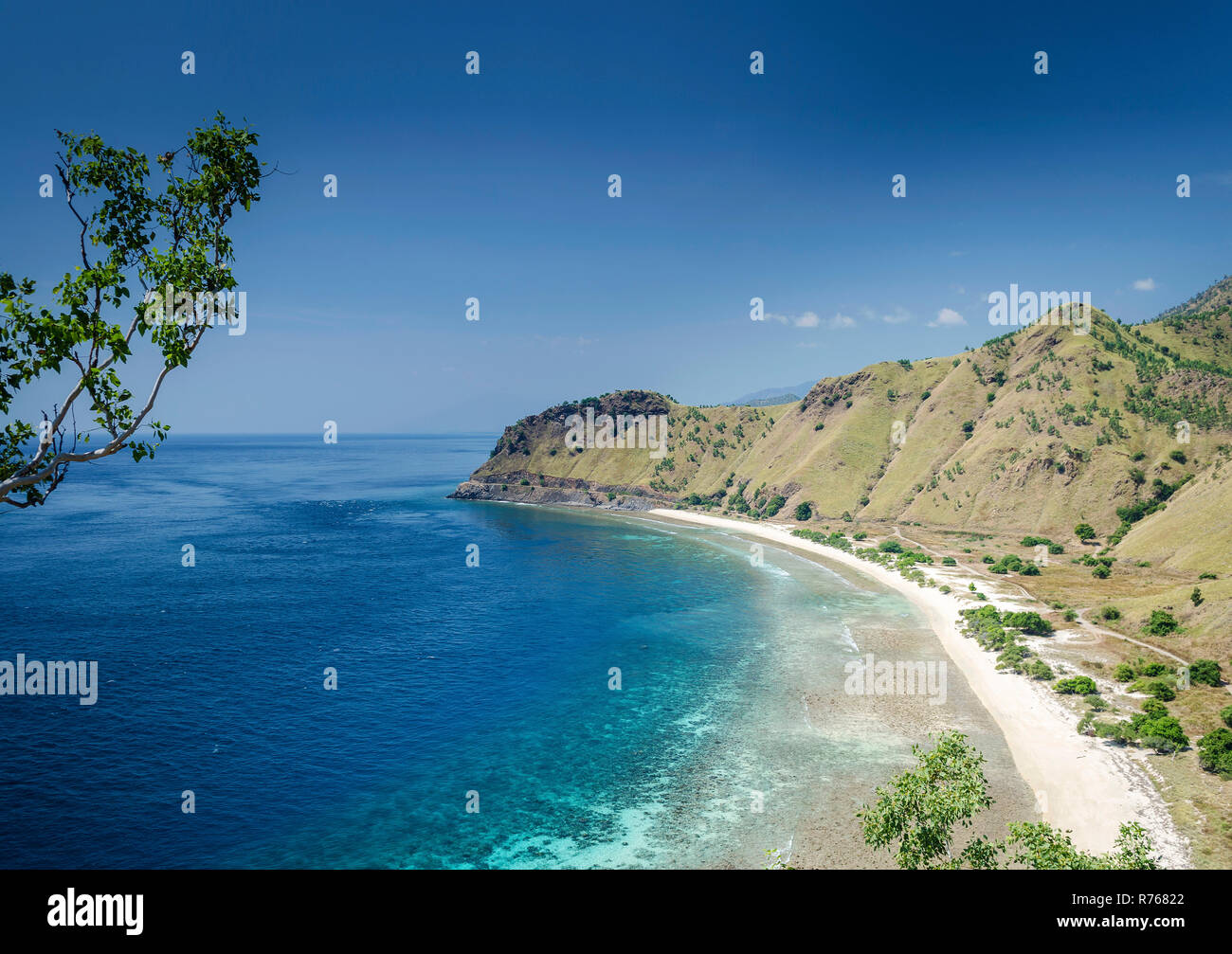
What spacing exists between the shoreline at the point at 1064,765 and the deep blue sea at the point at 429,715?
7.13 meters

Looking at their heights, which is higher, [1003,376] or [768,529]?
[1003,376]

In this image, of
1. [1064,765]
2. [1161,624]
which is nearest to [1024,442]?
[1161,624]

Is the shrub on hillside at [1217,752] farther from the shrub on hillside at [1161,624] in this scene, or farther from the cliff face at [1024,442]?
the cliff face at [1024,442]

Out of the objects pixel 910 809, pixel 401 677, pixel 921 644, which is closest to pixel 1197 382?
pixel 921 644

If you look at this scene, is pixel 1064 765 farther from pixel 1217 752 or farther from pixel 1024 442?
pixel 1024 442

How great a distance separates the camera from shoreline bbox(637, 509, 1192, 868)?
34.3m

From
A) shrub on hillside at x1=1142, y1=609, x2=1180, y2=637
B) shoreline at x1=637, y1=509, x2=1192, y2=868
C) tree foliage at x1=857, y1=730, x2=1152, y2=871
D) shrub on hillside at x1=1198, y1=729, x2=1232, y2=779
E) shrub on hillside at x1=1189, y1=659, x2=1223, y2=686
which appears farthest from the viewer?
shrub on hillside at x1=1142, y1=609, x2=1180, y2=637

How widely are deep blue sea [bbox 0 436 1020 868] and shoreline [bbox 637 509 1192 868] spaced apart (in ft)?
23.4

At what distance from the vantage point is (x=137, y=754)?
46.1m

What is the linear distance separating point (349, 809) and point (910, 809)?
32343 millimetres

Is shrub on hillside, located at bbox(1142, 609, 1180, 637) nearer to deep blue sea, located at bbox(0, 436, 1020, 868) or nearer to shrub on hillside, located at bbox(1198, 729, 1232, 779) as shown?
deep blue sea, located at bbox(0, 436, 1020, 868)

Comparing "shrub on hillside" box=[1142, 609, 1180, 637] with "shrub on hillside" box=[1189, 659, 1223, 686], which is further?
"shrub on hillside" box=[1142, 609, 1180, 637]

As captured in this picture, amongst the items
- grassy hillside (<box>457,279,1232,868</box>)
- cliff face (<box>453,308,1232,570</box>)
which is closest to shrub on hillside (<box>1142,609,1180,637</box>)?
grassy hillside (<box>457,279,1232,868</box>)
